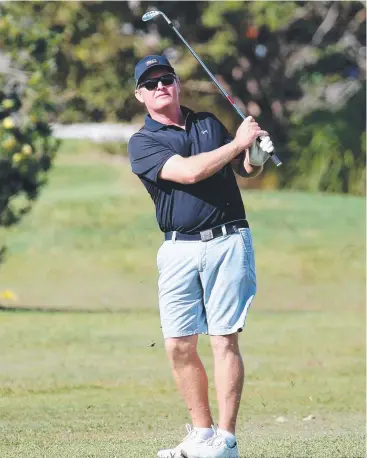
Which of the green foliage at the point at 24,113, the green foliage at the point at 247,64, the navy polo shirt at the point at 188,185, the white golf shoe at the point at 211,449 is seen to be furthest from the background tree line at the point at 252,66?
the white golf shoe at the point at 211,449

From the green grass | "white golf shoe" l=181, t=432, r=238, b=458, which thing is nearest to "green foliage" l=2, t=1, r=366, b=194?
the green grass

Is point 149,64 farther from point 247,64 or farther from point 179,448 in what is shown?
point 247,64

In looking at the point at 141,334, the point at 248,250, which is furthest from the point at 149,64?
the point at 141,334

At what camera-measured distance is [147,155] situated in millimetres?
6602

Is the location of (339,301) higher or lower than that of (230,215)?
lower

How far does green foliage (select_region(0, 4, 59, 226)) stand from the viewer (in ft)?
49.0

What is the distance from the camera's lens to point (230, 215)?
6543 mm

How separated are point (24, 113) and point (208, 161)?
9.17 m

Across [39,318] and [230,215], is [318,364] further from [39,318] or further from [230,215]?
[230,215]

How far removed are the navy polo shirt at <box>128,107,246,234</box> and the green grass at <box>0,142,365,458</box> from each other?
1212 mm

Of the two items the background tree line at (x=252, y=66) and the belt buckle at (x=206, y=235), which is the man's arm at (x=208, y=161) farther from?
the background tree line at (x=252, y=66)

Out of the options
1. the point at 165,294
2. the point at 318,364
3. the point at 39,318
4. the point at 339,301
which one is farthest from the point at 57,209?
the point at 165,294

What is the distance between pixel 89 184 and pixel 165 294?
24469mm

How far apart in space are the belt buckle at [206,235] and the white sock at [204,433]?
958 mm
